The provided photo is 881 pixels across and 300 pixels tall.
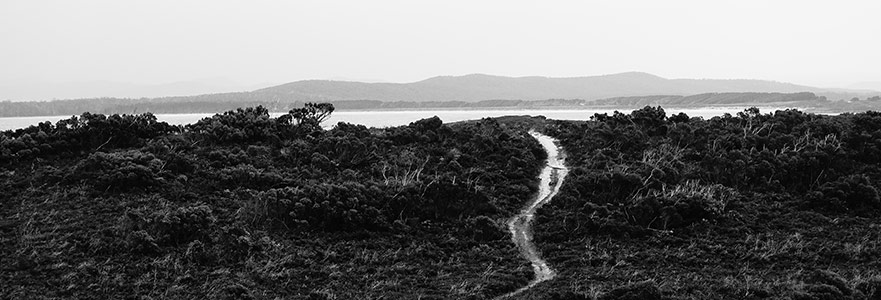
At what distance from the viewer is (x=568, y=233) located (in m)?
15.6

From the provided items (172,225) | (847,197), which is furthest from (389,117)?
(172,225)

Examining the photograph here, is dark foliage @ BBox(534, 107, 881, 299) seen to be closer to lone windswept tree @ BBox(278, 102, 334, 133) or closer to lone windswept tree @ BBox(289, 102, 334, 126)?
lone windswept tree @ BBox(278, 102, 334, 133)

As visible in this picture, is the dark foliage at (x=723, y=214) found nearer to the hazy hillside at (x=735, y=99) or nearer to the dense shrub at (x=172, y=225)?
the dense shrub at (x=172, y=225)

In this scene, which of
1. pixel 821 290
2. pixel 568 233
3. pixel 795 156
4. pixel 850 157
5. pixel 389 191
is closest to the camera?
pixel 821 290

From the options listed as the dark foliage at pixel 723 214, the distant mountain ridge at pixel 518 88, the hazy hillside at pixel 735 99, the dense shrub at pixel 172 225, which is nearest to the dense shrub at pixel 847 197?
the dark foliage at pixel 723 214

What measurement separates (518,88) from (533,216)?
138219mm

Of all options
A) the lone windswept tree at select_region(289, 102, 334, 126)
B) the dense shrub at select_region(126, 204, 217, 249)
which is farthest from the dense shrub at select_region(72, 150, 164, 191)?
the lone windswept tree at select_region(289, 102, 334, 126)

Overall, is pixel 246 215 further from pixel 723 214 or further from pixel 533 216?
pixel 723 214

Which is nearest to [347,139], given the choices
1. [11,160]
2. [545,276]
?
[11,160]

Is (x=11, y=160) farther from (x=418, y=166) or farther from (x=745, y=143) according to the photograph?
(x=745, y=143)

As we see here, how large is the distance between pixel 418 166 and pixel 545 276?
9091 mm

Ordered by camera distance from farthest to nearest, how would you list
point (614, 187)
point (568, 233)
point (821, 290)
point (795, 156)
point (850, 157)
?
1. point (850, 157)
2. point (795, 156)
3. point (614, 187)
4. point (568, 233)
5. point (821, 290)

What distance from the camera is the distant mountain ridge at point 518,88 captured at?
11300 centimetres

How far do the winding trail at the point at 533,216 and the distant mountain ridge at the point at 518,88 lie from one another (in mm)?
78206
